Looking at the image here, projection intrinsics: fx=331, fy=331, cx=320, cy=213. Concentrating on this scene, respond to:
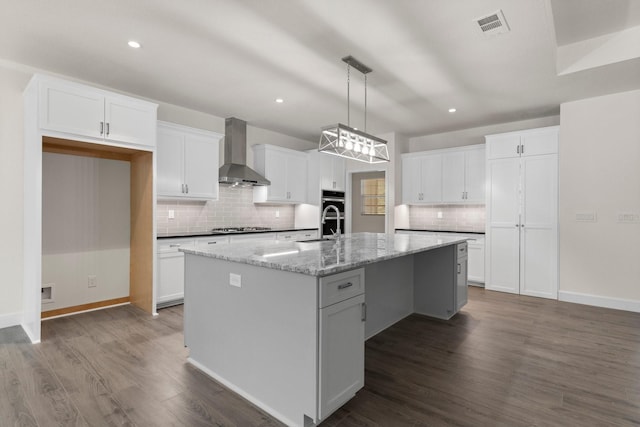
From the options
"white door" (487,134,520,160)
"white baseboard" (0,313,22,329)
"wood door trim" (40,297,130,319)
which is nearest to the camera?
"white baseboard" (0,313,22,329)

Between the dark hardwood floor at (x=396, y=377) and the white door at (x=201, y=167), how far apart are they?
73.4 inches

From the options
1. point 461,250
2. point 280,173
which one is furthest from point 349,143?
point 280,173

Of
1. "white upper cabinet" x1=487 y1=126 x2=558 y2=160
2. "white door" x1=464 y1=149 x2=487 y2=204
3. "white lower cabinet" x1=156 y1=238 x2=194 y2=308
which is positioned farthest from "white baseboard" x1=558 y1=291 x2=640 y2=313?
→ "white lower cabinet" x1=156 y1=238 x2=194 y2=308

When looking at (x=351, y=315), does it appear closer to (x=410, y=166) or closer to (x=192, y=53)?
(x=192, y=53)

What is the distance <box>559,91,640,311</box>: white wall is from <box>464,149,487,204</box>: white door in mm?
1155

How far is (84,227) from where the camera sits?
395cm

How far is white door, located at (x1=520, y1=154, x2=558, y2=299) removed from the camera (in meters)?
4.66

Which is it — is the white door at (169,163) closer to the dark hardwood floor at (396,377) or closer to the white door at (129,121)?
the white door at (129,121)

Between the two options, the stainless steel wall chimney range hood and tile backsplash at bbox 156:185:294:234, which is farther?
the stainless steel wall chimney range hood

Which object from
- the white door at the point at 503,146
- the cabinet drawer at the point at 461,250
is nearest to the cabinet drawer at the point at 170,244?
the cabinet drawer at the point at 461,250

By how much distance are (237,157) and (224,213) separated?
3.04ft

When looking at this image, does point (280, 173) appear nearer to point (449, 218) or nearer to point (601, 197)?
point (449, 218)

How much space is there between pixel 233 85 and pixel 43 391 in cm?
329

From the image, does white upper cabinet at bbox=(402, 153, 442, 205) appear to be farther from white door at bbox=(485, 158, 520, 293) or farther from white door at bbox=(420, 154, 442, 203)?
white door at bbox=(485, 158, 520, 293)
